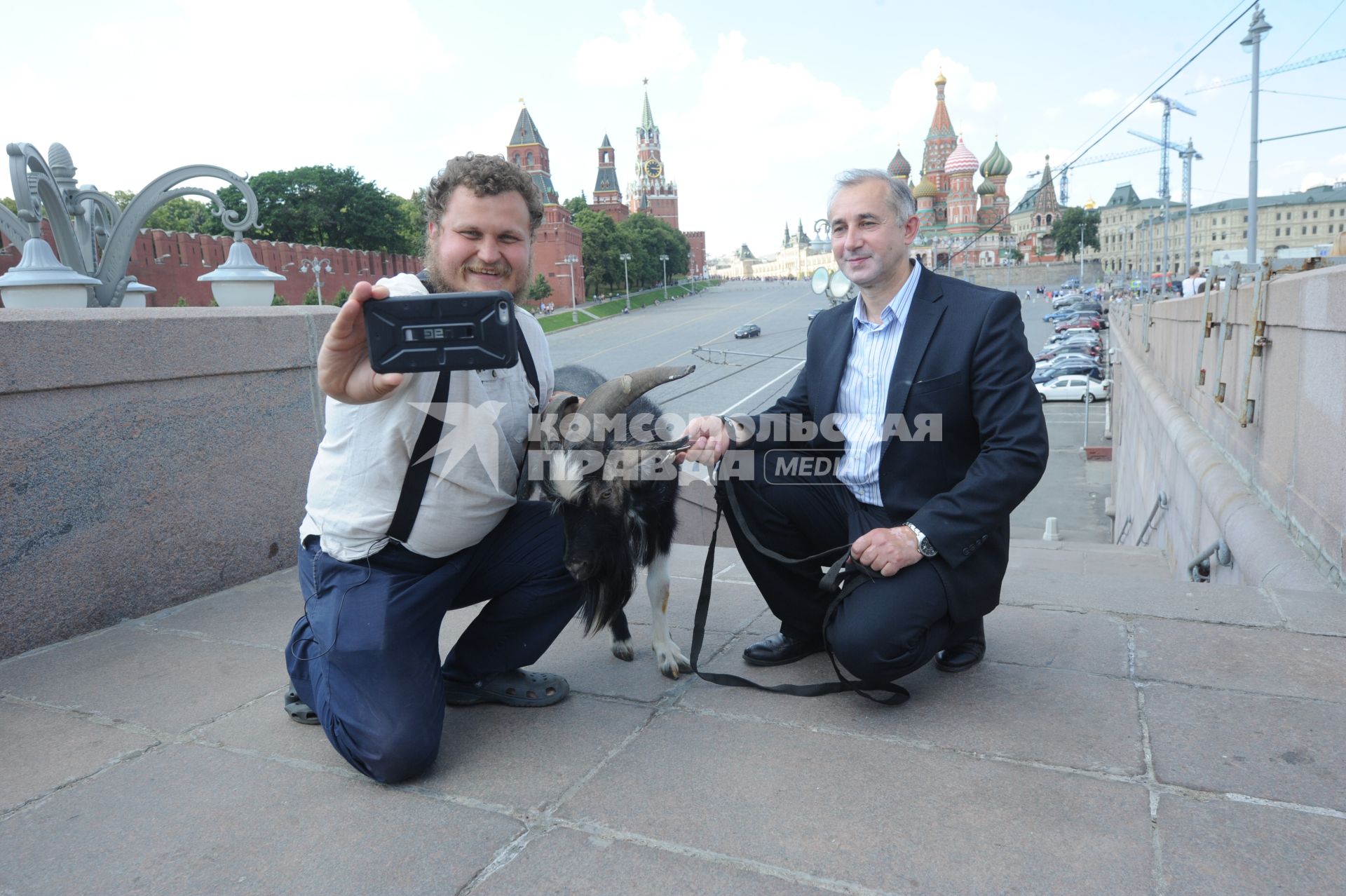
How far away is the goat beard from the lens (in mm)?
2820

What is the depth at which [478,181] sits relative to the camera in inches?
101

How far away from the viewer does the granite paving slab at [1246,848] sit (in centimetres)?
179

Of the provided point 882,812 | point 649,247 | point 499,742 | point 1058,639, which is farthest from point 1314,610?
point 649,247

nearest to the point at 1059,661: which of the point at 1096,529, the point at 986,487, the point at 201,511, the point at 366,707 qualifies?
the point at 986,487

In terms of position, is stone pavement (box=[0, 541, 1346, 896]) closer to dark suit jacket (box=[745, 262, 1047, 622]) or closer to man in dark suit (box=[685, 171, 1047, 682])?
man in dark suit (box=[685, 171, 1047, 682])

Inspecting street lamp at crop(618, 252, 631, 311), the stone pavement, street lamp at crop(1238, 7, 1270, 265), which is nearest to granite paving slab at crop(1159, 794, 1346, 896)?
the stone pavement

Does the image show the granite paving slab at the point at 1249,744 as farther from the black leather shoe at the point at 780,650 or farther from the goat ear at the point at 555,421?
the goat ear at the point at 555,421

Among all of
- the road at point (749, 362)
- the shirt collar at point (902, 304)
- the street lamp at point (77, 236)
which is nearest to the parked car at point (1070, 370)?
the road at point (749, 362)

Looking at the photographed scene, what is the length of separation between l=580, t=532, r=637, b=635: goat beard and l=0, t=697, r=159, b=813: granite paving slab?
4.50 ft

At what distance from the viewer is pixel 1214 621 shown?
3318mm

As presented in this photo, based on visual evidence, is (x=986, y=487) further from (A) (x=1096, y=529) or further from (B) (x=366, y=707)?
(A) (x=1096, y=529)

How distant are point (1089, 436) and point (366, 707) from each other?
106 ft

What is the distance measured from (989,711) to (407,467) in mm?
1928

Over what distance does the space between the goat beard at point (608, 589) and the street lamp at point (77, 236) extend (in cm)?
347
